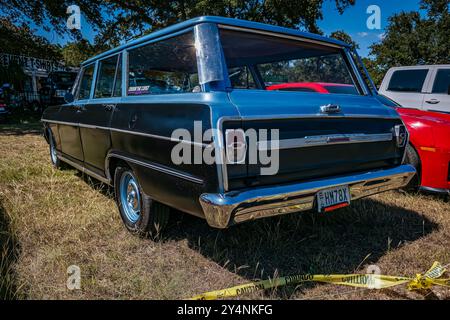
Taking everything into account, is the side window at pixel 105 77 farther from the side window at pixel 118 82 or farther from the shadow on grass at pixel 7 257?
the shadow on grass at pixel 7 257

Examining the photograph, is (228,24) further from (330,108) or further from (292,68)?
(292,68)

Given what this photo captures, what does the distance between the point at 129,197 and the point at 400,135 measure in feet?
8.04

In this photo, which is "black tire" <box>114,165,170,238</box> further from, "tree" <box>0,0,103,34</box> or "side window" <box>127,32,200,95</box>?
"tree" <box>0,0,103,34</box>

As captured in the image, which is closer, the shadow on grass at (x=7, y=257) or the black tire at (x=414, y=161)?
the shadow on grass at (x=7, y=257)

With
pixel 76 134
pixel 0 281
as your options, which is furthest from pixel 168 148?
pixel 76 134

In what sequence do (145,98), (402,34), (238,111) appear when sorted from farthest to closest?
(402,34), (145,98), (238,111)

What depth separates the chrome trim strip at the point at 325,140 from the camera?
7.39ft

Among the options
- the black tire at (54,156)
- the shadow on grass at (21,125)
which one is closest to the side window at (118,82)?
the black tire at (54,156)

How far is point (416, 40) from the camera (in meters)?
27.4

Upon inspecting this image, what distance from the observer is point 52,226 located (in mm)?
3225

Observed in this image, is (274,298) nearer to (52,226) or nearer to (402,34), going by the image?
(52,226)

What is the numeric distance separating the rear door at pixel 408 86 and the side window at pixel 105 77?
19.3 ft

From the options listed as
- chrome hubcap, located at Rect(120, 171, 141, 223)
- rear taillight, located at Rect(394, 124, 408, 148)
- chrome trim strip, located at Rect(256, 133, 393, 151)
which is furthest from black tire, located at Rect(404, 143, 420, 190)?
chrome hubcap, located at Rect(120, 171, 141, 223)

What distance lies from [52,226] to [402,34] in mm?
32662
